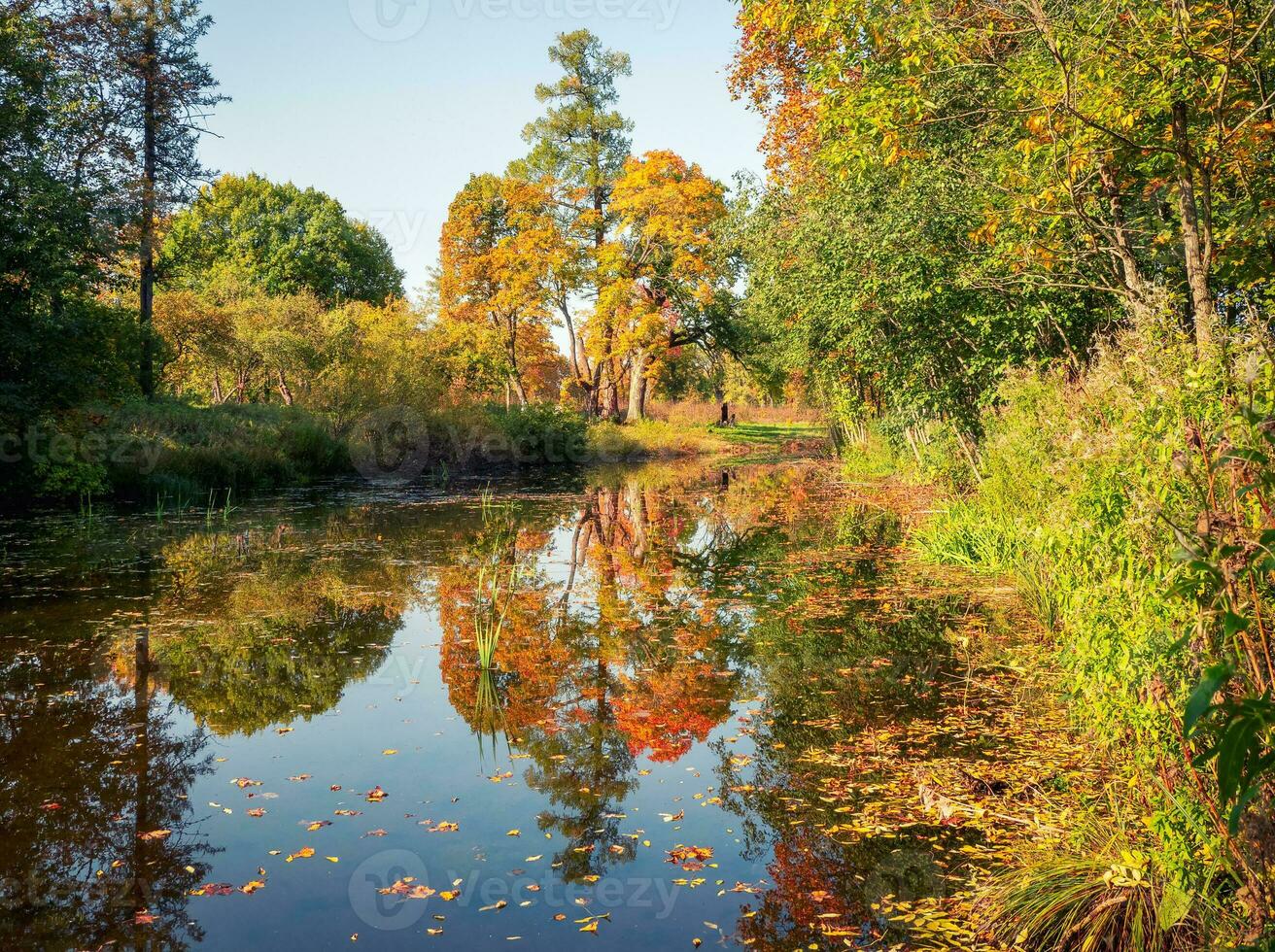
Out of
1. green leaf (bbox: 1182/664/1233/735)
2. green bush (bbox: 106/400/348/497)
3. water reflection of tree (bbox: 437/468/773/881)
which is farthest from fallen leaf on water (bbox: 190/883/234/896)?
green bush (bbox: 106/400/348/497)

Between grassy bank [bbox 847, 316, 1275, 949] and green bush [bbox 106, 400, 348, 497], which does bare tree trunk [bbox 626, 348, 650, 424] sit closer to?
green bush [bbox 106, 400, 348, 497]

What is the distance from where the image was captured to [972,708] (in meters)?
5.71

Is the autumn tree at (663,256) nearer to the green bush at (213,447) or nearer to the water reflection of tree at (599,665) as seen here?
the green bush at (213,447)

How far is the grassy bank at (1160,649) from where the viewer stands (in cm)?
264

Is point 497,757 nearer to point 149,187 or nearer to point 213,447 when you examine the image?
point 213,447

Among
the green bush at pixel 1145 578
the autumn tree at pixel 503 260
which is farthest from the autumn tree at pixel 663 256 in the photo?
the green bush at pixel 1145 578

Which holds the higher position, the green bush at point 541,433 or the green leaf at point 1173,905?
the green bush at point 541,433

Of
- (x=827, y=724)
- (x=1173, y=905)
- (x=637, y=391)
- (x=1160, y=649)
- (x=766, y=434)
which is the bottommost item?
(x=827, y=724)

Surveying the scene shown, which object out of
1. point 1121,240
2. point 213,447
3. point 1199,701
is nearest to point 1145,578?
point 1199,701

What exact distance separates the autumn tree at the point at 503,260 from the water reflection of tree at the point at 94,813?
26.1 metres

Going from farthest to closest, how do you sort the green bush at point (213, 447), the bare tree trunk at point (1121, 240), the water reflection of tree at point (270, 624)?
the green bush at point (213, 447)
the bare tree trunk at point (1121, 240)
the water reflection of tree at point (270, 624)

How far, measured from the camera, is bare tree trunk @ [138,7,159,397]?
20.7 metres

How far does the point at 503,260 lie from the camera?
108 feet

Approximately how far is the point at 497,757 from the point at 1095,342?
812 centimetres
